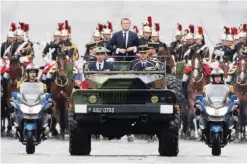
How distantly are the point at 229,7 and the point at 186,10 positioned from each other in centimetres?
207

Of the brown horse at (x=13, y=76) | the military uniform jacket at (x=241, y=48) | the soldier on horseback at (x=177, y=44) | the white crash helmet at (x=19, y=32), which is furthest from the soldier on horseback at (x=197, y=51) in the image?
the white crash helmet at (x=19, y=32)

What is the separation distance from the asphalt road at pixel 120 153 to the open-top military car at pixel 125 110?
402 millimetres

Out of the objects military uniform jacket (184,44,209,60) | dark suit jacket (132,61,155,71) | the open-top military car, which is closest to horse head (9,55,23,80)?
military uniform jacket (184,44,209,60)

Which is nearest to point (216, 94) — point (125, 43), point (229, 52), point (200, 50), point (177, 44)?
point (125, 43)

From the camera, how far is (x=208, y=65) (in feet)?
134

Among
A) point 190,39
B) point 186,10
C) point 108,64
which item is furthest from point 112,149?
point 186,10

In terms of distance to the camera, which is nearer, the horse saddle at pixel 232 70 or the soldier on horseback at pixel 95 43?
the horse saddle at pixel 232 70

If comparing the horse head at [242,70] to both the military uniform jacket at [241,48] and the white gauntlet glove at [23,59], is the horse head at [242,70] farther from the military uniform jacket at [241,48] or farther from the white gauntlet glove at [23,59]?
the white gauntlet glove at [23,59]

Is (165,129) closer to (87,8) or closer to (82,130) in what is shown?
(82,130)

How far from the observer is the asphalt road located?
1086 inches

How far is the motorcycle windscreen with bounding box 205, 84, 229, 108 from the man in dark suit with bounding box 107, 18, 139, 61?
1.55 m

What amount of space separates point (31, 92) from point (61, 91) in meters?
9.06

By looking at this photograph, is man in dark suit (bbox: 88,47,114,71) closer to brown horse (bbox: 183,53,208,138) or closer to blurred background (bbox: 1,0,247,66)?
brown horse (bbox: 183,53,208,138)

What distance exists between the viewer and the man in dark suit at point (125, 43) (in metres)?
30.6
